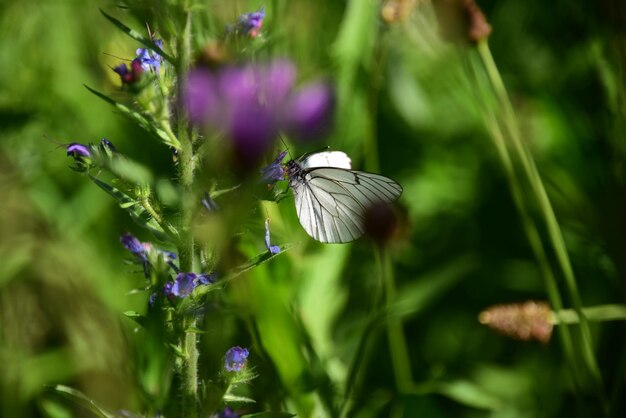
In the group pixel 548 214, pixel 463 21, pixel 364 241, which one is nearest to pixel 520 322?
pixel 548 214

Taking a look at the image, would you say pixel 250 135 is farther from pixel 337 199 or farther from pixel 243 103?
pixel 337 199

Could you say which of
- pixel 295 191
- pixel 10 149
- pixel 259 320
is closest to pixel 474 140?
pixel 295 191

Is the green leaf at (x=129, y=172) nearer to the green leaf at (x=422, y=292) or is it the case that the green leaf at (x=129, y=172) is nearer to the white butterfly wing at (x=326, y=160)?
the white butterfly wing at (x=326, y=160)

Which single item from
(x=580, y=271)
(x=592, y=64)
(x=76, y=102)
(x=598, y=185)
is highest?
(x=76, y=102)

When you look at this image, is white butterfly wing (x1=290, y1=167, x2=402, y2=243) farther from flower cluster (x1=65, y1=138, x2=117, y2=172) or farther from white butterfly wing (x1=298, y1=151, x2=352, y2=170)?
flower cluster (x1=65, y1=138, x2=117, y2=172)

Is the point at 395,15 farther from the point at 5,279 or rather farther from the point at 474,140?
the point at 5,279

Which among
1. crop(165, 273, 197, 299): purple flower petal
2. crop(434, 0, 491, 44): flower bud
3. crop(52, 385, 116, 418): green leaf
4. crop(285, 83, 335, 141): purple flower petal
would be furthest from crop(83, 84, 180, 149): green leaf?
crop(434, 0, 491, 44): flower bud
